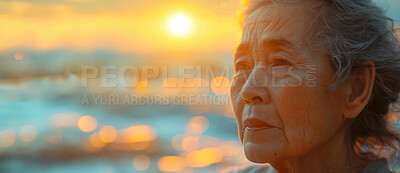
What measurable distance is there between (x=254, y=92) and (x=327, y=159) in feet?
1.27

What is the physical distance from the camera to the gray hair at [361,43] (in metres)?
1.46

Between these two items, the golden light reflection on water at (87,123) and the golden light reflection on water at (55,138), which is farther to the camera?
the golden light reflection on water at (87,123)

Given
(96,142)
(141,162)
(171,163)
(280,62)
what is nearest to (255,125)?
(280,62)

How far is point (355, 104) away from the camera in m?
1.49

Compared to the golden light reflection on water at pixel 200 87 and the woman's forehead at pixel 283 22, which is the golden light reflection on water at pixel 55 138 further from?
the woman's forehead at pixel 283 22

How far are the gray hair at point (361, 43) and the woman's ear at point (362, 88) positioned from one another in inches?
1.0

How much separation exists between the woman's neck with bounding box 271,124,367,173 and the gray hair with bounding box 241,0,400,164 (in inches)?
2.8

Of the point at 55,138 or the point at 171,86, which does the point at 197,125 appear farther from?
the point at 55,138

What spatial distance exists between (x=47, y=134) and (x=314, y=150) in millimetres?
5199

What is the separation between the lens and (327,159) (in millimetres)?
1547

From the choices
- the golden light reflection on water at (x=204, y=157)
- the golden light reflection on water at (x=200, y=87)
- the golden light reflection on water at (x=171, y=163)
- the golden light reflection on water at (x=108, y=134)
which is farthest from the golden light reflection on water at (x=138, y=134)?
the golden light reflection on water at (x=204, y=157)

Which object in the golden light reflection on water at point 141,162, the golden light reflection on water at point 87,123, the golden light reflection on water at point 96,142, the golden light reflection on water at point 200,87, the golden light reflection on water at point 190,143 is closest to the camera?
the golden light reflection on water at point 141,162

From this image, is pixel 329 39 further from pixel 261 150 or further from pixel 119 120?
pixel 119 120

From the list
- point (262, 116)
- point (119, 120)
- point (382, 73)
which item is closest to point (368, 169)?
point (382, 73)
